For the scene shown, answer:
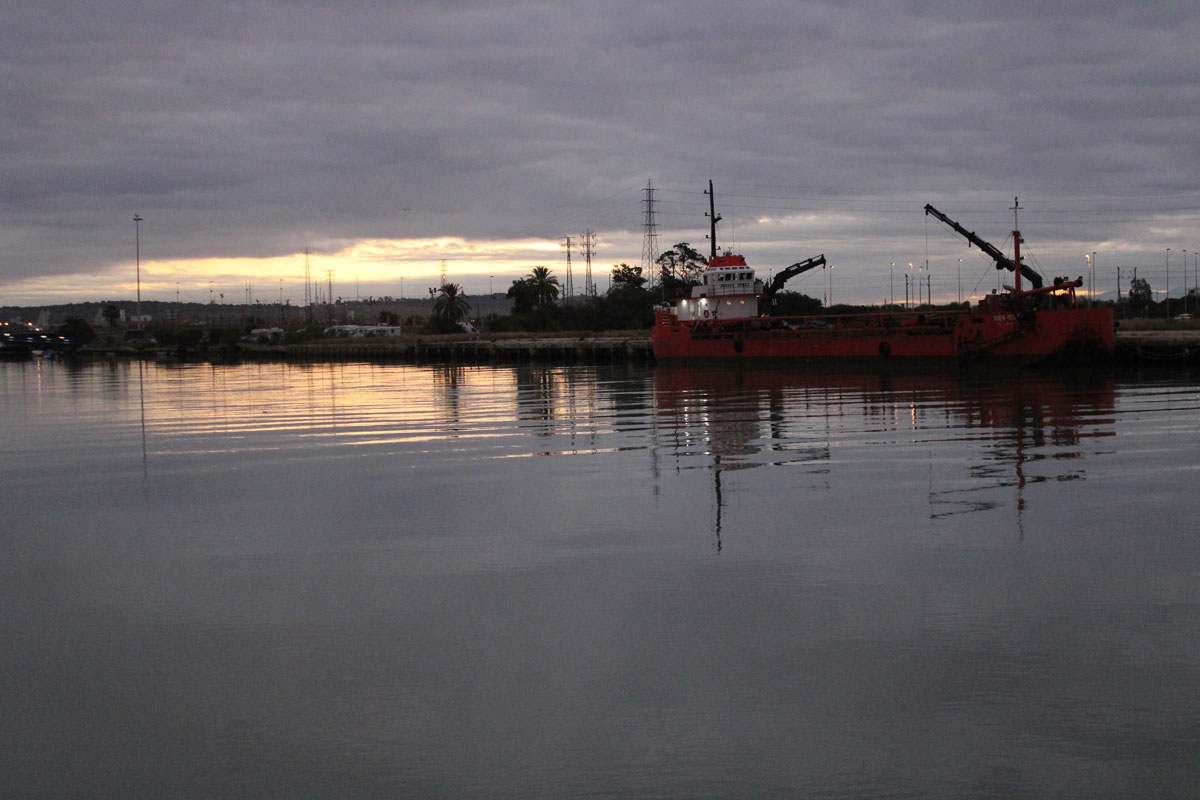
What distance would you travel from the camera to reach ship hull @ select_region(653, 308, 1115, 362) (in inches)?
1480

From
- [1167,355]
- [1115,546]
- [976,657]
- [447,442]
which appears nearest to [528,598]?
[976,657]

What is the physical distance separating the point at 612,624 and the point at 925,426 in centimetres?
1390

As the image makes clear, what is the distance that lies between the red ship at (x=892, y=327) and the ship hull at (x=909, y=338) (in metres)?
0.04

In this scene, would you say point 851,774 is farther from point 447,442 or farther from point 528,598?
point 447,442

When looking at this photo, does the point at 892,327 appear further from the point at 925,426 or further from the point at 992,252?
the point at 925,426

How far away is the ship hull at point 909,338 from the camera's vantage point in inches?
1480

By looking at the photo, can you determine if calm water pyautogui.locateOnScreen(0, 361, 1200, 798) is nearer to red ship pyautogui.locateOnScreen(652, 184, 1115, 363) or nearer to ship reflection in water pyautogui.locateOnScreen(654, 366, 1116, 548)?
ship reflection in water pyautogui.locateOnScreen(654, 366, 1116, 548)

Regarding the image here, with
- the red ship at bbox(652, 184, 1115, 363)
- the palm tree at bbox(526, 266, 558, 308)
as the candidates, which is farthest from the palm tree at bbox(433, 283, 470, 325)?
the red ship at bbox(652, 184, 1115, 363)

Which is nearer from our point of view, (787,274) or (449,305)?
(787,274)

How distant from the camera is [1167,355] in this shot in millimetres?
38812

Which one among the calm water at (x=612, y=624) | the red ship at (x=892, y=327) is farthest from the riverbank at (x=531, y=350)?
the calm water at (x=612, y=624)

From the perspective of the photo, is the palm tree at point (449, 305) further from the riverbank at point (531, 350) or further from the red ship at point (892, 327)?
the red ship at point (892, 327)

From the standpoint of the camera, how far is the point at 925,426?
20.4 m

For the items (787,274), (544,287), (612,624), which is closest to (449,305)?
(544,287)
